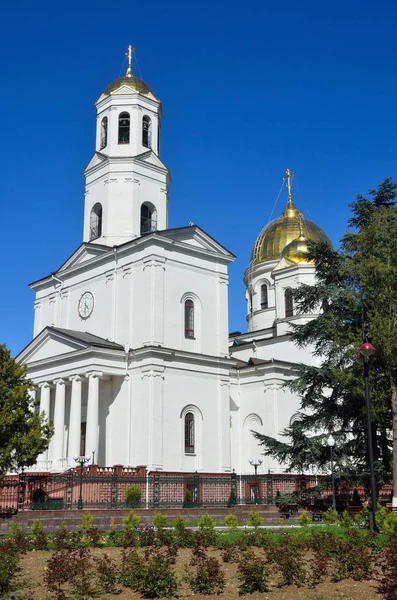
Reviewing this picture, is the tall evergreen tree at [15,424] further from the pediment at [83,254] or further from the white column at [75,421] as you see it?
the pediment at [83,254]

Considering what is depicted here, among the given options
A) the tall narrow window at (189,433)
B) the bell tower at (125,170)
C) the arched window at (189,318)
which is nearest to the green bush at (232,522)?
the tall narrow window at (189,433)

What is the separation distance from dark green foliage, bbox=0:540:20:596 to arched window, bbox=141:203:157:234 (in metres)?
26.9

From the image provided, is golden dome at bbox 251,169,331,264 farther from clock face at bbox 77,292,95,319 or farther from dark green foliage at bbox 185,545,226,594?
dark green foliage at bbox 185,545,226,594

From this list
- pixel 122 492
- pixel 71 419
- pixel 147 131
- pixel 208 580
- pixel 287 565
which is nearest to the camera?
pixel 208 580

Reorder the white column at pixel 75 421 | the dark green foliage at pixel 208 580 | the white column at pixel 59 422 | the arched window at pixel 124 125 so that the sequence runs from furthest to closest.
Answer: the arched window at pixel 124 125, the white column at pixel 59 422, the white column at pixel 75 421, the dark green foliage at pixel 208 580

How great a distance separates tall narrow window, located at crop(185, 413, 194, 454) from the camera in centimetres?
3394

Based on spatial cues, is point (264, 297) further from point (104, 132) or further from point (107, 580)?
point (107, 580)

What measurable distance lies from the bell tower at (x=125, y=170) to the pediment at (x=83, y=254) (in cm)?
71

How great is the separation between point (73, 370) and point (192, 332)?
628 centimetres

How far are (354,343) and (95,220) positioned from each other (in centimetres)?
2071

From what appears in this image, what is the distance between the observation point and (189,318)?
35969 mm

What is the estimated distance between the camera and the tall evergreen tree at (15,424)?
83.9ft

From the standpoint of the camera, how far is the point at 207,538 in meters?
14.2

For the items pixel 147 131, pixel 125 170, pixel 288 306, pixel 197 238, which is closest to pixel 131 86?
pixel 147 131
